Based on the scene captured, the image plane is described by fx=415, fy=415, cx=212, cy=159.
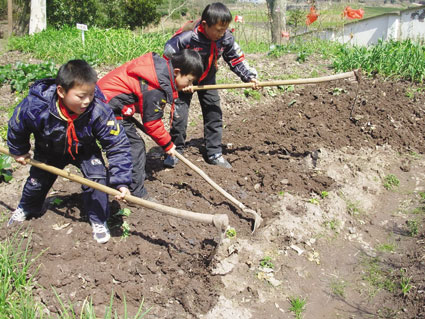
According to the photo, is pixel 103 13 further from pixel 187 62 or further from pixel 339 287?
pixel 339 287

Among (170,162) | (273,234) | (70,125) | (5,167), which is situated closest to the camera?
(70,125)

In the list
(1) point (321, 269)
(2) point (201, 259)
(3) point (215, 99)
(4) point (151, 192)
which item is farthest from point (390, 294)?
(3) point (215, 99)

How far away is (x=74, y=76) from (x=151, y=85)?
959 mm

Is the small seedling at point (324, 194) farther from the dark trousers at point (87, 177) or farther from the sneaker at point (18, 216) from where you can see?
the sneaker at point (18, 216)

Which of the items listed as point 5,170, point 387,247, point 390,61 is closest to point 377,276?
point 387,247

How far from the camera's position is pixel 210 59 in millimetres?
4531

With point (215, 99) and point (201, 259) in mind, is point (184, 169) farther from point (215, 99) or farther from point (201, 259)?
point (201, 259)

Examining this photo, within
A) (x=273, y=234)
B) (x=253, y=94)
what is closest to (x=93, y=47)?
(x=253, y=94)

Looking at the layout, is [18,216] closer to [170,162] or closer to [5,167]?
[5,167]

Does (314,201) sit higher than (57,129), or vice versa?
(57,129)

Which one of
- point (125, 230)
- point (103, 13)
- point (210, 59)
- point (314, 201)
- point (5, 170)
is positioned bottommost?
point (314, 201)

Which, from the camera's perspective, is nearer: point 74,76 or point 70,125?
point 74,76

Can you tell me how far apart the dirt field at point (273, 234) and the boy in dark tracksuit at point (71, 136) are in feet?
0.98

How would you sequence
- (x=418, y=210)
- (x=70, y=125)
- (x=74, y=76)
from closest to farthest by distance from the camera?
(x=74, y=76) < (x=70, y=125) < (x=418, y=210)
